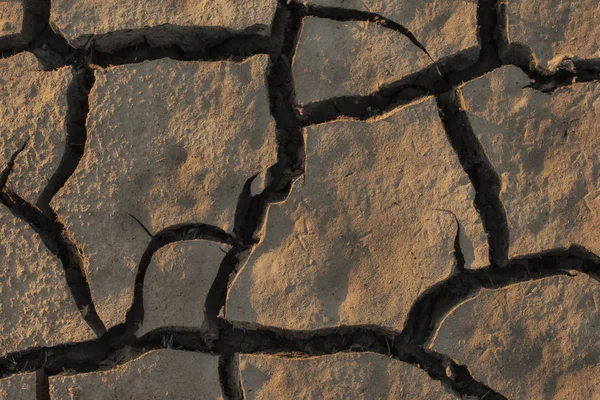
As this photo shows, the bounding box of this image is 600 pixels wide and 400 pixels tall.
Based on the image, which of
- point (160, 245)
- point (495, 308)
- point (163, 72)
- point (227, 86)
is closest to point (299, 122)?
point (227, 86)

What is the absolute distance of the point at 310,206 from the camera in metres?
1.54

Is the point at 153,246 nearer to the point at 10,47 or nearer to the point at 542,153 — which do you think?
the point at 10,47

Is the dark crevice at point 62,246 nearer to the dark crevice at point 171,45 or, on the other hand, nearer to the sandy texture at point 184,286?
the sandy texture at point 184,286

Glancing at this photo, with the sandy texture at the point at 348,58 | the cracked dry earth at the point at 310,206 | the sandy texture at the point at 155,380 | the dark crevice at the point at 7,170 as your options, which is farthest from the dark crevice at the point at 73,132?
the sandy texture at the point at 348,58

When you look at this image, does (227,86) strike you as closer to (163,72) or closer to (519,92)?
(163,72)

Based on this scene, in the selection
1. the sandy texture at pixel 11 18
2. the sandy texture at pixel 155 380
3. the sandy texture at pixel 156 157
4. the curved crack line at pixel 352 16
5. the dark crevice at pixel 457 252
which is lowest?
the sandy texture at pixel 155 380

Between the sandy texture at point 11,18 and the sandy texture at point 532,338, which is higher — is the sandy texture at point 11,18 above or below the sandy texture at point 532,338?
above

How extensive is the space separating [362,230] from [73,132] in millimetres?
842

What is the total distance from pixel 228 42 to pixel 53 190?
0.63 meters

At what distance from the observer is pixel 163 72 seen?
159 cm

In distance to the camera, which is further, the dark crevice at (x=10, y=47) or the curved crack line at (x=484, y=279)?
the dark crevice at (x=10, y=47)

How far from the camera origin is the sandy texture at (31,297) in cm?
154

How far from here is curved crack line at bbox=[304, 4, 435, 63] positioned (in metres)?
1.58

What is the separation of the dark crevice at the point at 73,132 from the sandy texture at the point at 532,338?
1094 mm
